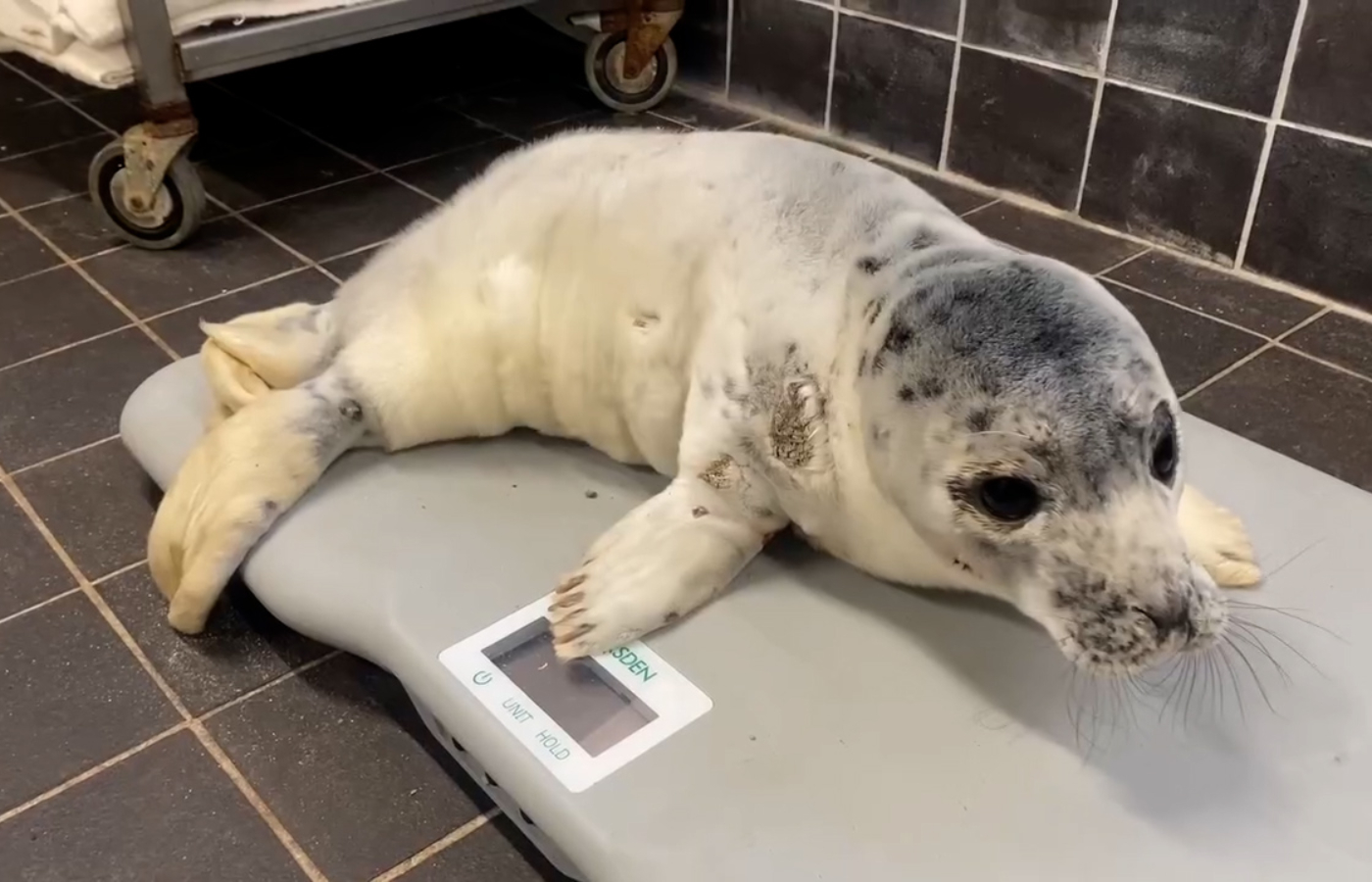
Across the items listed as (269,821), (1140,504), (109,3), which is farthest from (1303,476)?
(109,3)

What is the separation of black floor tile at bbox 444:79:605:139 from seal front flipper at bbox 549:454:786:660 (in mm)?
1223

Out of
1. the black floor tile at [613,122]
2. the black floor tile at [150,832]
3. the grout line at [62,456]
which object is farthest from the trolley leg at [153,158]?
the black floor tile at [150,832]

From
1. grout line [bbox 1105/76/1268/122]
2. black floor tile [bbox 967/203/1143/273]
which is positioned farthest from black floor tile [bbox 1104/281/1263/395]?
grout line [bbox 1105/76/1268/122]

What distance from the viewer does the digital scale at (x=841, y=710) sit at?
74 cm

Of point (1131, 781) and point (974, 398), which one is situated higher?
point (974, 398)

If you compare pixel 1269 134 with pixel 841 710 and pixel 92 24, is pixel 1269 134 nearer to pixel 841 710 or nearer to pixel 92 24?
pixel 841 710

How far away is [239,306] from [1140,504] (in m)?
1.10

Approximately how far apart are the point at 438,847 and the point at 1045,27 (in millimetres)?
1272

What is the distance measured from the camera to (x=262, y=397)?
3.44 feet

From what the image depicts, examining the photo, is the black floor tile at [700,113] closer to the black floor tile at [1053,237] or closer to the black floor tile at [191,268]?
the black floor tile at [1053,237]

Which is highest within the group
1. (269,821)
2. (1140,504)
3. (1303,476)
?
(1140,504)

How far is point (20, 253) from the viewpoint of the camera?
166 centimetres

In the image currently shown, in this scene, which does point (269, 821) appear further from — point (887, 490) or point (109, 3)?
point (109, 3)

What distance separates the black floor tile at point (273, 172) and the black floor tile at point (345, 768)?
101cm
